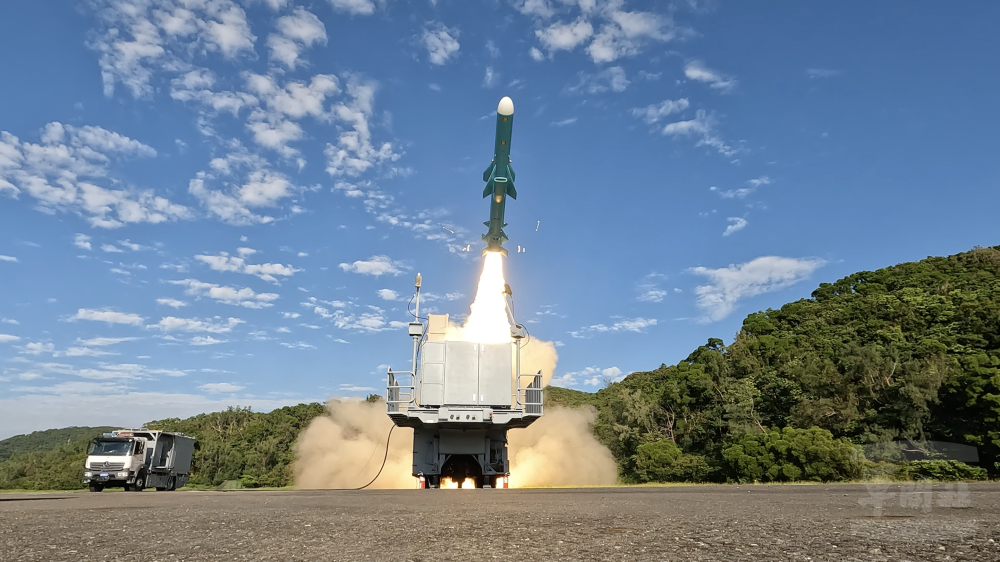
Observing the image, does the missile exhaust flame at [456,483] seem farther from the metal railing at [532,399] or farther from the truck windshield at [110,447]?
the truck windshield at [110,447]

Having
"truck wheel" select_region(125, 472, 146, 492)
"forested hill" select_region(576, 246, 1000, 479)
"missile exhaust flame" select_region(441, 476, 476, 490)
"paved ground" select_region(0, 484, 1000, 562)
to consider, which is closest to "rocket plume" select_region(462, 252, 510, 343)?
"missile exhaust flame" select_region(441, 476, 476, 490)

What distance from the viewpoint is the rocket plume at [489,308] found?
28.5 m

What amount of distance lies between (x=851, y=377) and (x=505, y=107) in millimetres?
32187

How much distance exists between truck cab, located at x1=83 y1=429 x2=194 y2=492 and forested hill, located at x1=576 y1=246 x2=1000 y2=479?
97.4ft

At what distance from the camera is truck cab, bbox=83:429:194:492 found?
87.2 feet

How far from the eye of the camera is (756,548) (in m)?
4.38

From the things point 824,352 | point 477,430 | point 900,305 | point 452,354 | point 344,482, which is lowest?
point 344,482

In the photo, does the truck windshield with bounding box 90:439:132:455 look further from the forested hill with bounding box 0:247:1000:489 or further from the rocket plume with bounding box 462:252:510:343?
the forested hill with bounding box 0:247:1000:489

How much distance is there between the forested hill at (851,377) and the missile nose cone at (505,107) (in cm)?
2343

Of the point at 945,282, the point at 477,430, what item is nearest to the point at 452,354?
the point at 477,430

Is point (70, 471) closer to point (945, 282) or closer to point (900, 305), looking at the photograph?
point (900, 305)

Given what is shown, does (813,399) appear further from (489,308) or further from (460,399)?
(460,399)

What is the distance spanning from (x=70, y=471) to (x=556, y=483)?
1656 inches

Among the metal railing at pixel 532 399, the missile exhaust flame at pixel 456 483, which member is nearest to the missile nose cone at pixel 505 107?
the metal railing at pixel 532 399
